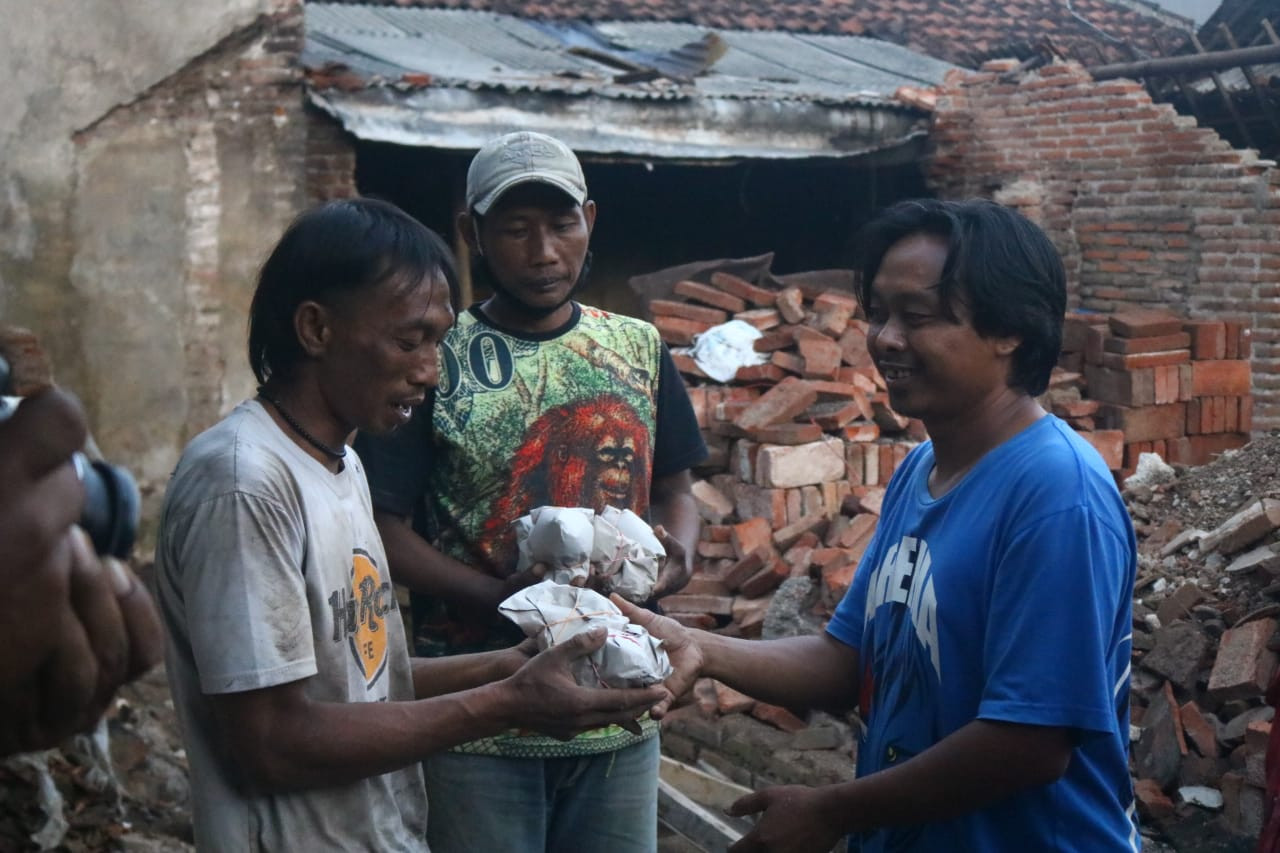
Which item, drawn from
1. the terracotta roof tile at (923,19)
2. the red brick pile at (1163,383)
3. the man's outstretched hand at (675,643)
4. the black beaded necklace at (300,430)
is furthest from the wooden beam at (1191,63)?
the black beaded necklace at (300,430)

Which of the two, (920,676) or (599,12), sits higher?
(599,12)

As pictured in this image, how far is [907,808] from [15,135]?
8087 millimetres

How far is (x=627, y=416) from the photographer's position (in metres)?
3.12

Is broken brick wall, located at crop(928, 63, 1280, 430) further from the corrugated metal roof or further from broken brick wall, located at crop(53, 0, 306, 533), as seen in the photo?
broken brick wall, located at crop(53, 0, 306, 533)

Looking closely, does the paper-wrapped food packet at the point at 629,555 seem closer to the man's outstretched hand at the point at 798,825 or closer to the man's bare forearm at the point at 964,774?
the man's outstretched hand at the point at 798,825

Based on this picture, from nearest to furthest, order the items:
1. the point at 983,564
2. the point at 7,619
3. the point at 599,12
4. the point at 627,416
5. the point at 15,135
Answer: the point at 7,619 < the point at 983,564 < the point at 627,416 < the point at 15,135 < the point at 599,12

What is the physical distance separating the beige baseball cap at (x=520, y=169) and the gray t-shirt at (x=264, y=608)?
41.2 inches

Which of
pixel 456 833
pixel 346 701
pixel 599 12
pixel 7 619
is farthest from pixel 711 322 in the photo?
pixel 7 619

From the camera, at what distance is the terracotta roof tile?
1295 centimetres

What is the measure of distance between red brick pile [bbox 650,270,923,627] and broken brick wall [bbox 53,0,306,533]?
2842 millimetres

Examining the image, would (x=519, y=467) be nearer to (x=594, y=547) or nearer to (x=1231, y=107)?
(x=594, y=547)

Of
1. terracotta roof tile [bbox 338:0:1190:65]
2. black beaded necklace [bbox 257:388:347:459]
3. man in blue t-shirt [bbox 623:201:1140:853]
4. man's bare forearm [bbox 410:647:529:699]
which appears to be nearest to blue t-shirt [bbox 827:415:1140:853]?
man in blue t-shirt [bbox 623:201:1140:853]

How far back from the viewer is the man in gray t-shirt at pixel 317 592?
6.63ft

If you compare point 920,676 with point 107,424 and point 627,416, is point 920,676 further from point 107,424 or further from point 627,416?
point 107,424
